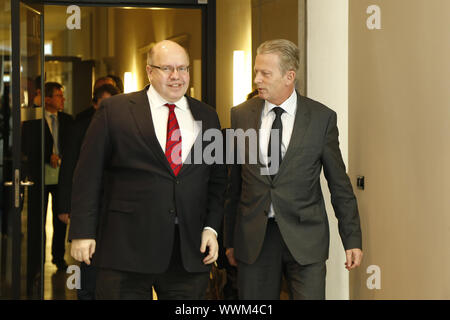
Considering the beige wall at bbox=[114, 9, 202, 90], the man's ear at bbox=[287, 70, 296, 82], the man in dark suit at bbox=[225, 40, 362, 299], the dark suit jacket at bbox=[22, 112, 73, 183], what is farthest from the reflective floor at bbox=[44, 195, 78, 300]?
the man's ear at bbox=[287, 70, 296, 82]

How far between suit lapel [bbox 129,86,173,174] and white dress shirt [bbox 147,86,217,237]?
0.04m

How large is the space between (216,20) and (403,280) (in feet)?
7.54

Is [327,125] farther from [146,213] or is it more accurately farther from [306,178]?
[146,213]

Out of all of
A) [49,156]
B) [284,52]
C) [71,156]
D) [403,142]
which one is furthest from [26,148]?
[403,142]

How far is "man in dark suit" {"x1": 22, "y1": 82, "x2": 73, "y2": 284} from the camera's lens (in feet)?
15.7

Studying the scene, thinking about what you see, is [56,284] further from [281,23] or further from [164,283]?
[164,283]

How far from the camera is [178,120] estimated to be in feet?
10.6

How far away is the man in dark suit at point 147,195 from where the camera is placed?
3.13 meters

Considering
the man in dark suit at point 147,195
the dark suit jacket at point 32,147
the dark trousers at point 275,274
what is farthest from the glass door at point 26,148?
the dark trousers at point 275,274

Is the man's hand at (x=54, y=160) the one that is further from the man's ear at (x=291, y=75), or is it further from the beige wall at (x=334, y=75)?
the man's ear at (x=291, y=75)

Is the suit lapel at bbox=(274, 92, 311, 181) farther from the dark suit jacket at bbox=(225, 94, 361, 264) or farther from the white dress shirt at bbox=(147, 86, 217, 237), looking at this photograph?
the white dress shirt at bbox=(147, 86, 217, 237)

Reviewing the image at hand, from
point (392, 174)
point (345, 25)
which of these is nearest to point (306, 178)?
point (392, 174)

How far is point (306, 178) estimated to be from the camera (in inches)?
136

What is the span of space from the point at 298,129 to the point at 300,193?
0.30 m
